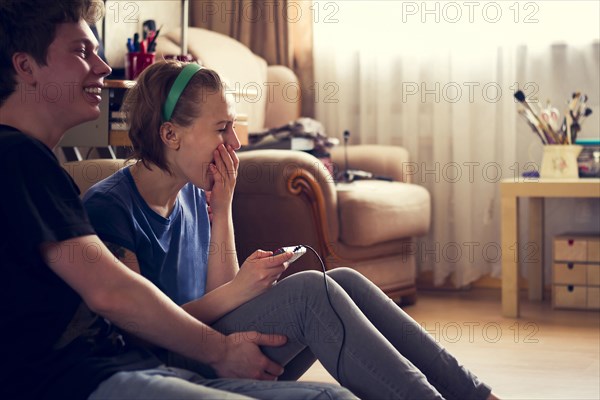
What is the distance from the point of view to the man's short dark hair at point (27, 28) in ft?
4.22

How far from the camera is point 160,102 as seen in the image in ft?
5.39

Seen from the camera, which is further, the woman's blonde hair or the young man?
the woman's blonde hair

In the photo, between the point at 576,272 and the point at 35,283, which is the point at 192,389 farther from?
the point at 576,272

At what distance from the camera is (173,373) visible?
1271 mm

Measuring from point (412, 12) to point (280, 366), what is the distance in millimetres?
2828

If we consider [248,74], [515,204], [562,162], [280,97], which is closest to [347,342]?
[515,204]

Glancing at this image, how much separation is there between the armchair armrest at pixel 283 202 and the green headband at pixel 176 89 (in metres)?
1.42

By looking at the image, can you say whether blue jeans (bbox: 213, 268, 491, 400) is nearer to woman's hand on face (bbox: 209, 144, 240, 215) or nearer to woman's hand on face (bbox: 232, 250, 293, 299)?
woman's hand on face (bbox: 232, 250, 293, 299)

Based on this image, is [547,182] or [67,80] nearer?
[67,80]

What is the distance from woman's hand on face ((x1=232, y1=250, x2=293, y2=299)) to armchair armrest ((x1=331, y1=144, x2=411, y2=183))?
7.66ft

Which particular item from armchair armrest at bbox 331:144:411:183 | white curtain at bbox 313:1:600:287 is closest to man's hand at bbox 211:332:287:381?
armchair armrest at bbox 331:144:411:183

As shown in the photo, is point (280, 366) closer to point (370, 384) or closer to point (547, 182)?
point (370, 384)

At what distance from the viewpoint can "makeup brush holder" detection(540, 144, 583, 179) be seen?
11.3 feet

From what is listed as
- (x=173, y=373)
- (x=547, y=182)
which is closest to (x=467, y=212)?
(x=547, y=182)
